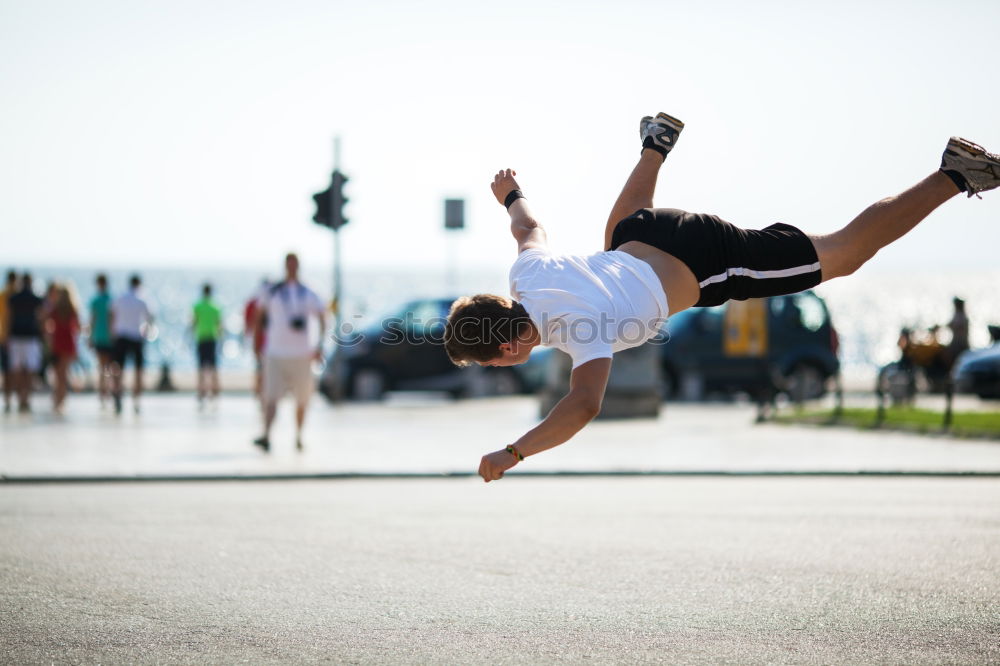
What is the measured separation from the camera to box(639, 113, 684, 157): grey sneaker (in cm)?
627

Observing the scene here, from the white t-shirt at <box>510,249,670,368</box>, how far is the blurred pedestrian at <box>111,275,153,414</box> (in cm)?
1572

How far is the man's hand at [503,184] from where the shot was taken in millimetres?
6148

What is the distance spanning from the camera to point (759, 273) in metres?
5.86

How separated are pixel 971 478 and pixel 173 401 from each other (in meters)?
16.1

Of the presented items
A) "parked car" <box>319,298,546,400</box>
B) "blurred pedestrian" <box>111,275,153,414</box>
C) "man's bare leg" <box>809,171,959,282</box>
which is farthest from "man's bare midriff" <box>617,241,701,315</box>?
"parked car" <box>319,298,546,400</box>

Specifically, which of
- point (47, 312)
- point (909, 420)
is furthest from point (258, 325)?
point (909, 420)

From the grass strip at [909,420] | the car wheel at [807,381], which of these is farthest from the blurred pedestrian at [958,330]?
the grass strip at [909,420]

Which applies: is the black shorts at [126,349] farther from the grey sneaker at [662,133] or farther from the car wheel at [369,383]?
the grey sneaker at [662,133]

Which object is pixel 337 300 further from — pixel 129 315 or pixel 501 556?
pixel 501 556

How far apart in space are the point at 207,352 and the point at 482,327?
17.8 meters

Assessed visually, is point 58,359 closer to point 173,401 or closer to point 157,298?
point 173,401

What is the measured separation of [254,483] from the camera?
1118 centimetres

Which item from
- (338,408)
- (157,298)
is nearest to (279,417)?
(338,408)

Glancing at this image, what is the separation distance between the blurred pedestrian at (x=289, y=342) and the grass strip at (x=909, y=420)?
6.90m
